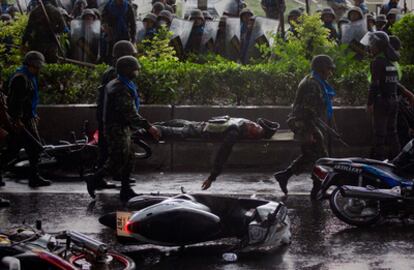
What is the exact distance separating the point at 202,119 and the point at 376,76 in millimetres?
2696

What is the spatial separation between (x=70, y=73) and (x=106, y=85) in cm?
346

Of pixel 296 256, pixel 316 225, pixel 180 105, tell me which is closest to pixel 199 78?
pixel 180 105

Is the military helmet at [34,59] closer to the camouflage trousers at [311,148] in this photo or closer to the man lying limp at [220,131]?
the man lying limp at [220,131]

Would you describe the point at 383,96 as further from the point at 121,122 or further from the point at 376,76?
the point at 121,122

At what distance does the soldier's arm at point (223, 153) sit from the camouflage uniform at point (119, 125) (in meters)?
1.07

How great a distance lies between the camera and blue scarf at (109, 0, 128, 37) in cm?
1692

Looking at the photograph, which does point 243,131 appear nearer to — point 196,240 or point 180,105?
point 180,105

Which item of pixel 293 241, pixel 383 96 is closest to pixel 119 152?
pixel 293 241

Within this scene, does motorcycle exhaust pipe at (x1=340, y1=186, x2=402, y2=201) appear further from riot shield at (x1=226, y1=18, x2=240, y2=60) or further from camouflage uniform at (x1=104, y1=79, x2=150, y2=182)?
riot shield at (x1=226, y1=18, x2=240, y2=60)

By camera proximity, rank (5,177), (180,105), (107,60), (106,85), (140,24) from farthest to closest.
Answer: (140,24), (107,60), (180,105), (5,177), (106,85)

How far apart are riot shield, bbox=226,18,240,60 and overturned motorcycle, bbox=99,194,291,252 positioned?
10248 mm

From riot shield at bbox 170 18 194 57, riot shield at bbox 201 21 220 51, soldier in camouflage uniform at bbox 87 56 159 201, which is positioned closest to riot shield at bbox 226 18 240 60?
riot shield at bbox 201 21 220 51

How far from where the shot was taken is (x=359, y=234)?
9594 millimetres

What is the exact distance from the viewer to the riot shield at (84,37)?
724 inches
